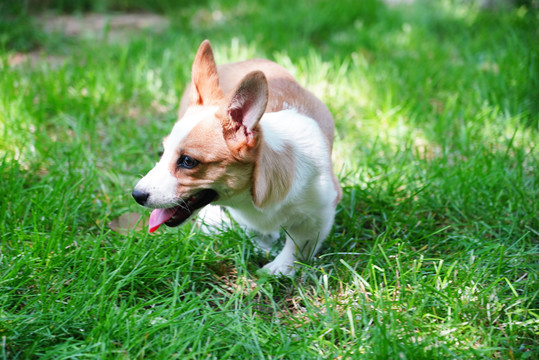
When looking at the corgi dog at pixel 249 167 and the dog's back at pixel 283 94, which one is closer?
the corgi dog at pixel 249 167

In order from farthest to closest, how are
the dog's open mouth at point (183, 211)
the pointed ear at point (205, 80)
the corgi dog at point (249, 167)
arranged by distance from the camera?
1. the pointed ear at point (205, 80)
2. the dog's open mouth at point (183, 211)
3. the corgi dog at point (249, 167)

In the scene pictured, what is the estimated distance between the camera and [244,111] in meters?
2.02

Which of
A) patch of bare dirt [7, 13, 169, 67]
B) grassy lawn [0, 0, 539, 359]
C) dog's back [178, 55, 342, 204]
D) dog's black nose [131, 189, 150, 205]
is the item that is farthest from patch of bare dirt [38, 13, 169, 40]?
dog's black nose [131, 189, 150, 205]

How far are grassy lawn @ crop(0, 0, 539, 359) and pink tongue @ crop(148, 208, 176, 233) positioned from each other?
0.15m

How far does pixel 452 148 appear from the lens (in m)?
3.41

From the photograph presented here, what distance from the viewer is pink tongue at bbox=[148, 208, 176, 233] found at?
2168 mm

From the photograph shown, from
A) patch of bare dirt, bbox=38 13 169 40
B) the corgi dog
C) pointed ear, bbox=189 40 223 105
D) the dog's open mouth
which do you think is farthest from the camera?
patch of bare dirt, bbox=38 13 169 40

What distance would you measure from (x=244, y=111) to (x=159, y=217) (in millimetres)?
616

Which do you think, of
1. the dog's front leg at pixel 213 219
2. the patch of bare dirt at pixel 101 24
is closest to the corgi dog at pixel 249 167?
Result: the dog's front leg at pixel 213 219

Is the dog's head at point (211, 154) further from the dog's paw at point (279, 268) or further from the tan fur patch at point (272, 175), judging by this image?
the dog's paw at point (279, 268)

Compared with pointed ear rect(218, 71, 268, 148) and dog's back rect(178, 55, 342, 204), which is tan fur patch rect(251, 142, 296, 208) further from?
dog's back rect(178, 55, 342, 204)

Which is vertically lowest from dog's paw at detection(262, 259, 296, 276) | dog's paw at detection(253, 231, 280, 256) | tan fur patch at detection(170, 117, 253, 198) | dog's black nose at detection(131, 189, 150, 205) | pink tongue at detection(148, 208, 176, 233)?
dog's paw at detection(253, 231, 280, 256)

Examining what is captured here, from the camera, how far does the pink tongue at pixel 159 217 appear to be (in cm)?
217

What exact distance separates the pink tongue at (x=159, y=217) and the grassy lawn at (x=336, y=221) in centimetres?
15
